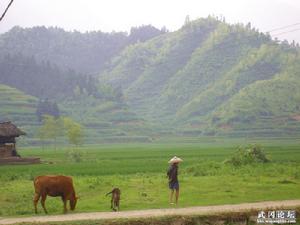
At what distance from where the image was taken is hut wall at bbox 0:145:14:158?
54.5 m

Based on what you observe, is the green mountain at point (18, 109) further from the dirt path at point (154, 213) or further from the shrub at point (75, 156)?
the dirt path at point (154, 213)

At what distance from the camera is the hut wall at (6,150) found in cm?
5445

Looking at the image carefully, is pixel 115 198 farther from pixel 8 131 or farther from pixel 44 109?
pixel 44 109

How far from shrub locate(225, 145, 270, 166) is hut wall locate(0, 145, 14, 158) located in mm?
24531

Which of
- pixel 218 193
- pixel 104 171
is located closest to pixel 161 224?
pixel 218 193

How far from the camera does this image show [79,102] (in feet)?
469

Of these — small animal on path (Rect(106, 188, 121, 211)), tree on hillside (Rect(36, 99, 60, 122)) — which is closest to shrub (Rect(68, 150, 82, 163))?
small animal on path (Rect(106, 188, 121, 211))

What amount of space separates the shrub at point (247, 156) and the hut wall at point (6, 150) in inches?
966

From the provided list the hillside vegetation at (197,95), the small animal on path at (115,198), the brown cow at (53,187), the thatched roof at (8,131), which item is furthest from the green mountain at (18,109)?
the small animal on path at (115,198)

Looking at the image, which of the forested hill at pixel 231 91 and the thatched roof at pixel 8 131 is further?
the forested hill at pixel 231 91

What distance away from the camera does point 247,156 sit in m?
41.2

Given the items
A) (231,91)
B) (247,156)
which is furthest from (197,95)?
(247,156)

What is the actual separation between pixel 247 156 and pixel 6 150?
25.7 metres

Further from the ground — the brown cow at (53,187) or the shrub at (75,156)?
the brown cow at (53,187)
